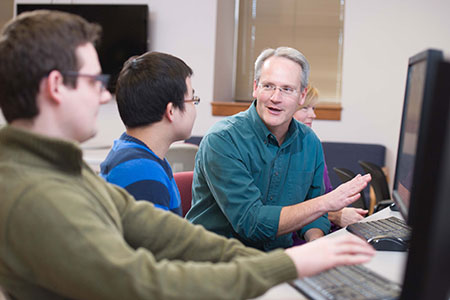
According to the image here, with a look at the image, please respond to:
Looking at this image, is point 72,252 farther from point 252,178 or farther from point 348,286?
point 252,178

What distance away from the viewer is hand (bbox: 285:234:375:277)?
89 cm

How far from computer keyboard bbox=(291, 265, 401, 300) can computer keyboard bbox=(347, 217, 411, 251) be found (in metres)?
0.38

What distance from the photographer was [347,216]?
6.72 ft

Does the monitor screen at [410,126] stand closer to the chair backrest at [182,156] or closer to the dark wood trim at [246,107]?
the chair backrest at [182,156]

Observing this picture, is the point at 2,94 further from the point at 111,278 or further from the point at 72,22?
the point at 111,278

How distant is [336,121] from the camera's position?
4.63m

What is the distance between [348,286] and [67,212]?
1.86 feet

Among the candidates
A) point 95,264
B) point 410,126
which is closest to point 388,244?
point 410,126

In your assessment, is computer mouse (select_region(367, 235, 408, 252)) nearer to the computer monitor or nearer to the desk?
the desk

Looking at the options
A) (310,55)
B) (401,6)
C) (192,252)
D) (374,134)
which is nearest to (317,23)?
(310,55)

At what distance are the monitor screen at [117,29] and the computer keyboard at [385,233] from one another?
11.6 ft

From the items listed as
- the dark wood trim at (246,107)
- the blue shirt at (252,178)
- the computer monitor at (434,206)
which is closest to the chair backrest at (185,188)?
the blue shirt at (252,178)

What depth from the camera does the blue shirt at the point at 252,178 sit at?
5.59 feet

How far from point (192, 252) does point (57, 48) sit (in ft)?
1.63
